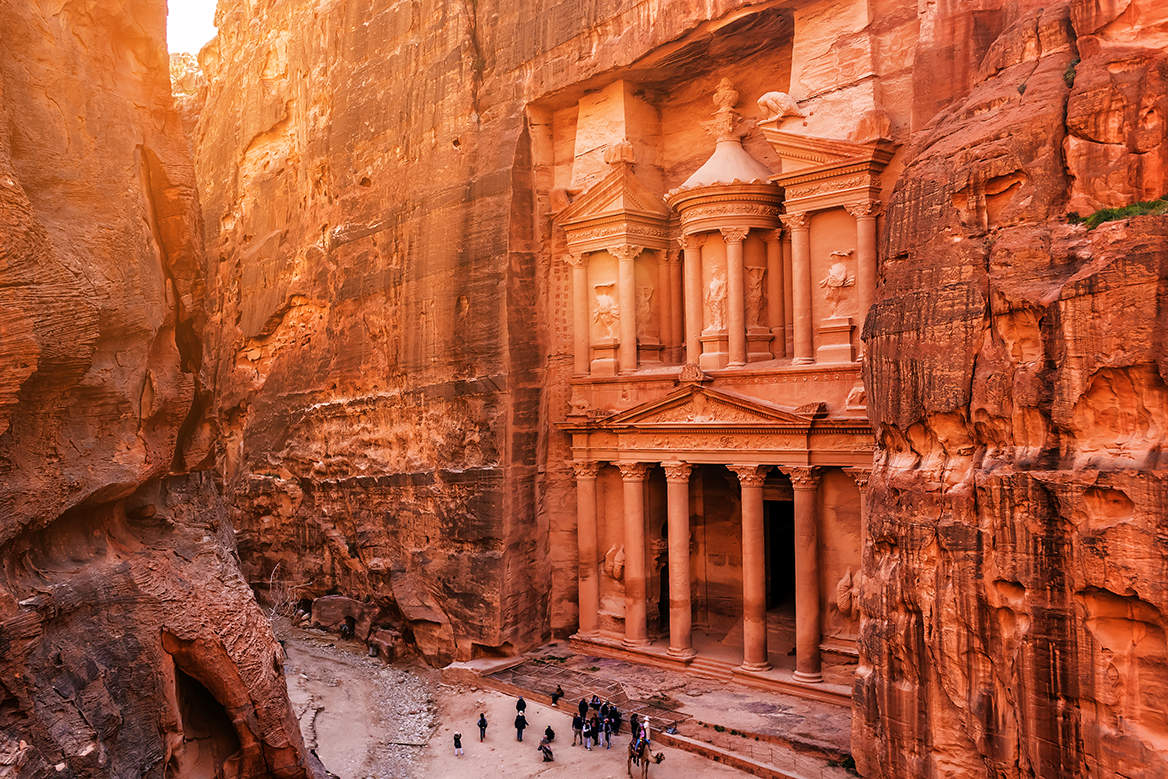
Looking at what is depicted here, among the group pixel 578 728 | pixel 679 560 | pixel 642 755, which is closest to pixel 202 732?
pixel 642 755

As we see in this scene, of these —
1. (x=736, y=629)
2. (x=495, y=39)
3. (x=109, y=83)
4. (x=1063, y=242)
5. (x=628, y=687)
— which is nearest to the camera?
(x=109, y=83)

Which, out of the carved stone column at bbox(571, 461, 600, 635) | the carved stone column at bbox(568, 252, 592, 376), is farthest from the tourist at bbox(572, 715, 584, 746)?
the carved stone column at bbox(568, 252, 592, 376)

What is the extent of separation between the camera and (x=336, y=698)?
17.9 m

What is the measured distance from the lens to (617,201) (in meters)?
19.0

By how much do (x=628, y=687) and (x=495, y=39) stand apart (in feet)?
48.2

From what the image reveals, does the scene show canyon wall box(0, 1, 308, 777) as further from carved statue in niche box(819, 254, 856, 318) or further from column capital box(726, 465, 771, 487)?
carved statue in niche box(819, 254, 856, 318)

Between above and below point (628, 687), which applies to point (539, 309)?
above

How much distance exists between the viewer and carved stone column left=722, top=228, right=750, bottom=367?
17641mm

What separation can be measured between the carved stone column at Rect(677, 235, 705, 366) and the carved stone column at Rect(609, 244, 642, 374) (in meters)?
1.28

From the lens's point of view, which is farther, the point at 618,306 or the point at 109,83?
the point at 618,306

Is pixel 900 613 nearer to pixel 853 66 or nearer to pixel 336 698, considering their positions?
pixel 853 66

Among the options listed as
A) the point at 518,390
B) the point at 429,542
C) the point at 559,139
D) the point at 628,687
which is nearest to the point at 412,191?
the point at 559,139

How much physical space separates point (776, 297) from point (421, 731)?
11.1 meters

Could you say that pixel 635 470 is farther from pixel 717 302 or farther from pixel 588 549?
pixel 717 302
